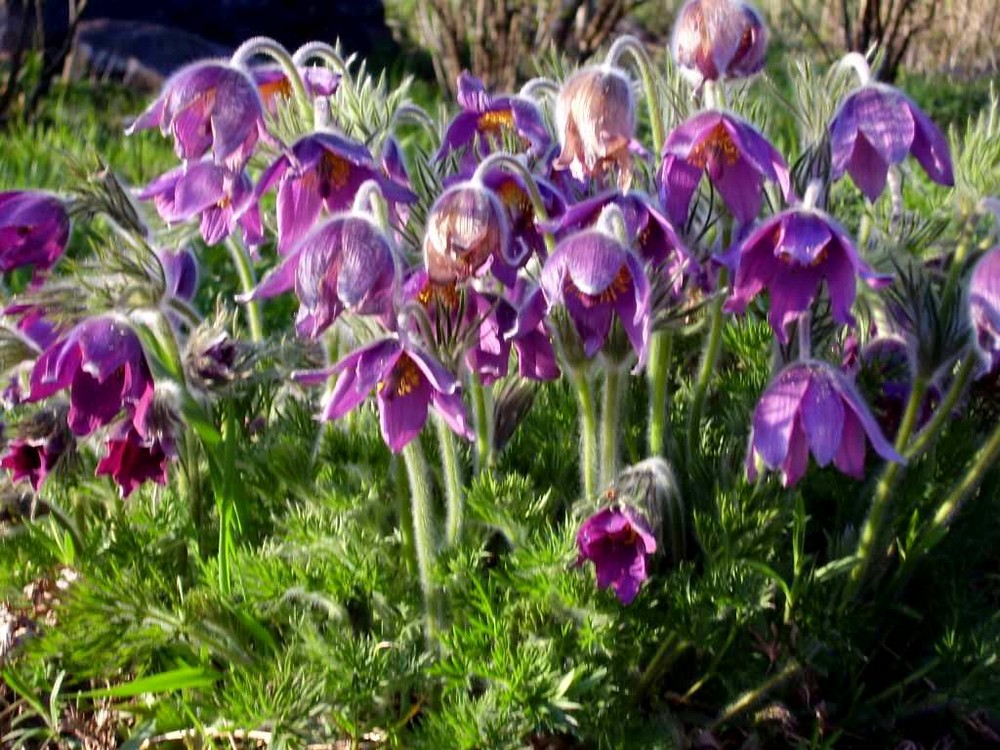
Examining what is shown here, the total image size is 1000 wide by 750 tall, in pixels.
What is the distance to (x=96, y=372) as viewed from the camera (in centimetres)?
140

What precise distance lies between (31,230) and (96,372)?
0.91 feet

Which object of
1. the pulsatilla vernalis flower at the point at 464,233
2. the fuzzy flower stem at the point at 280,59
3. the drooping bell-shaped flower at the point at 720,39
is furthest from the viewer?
the fuzzy flower stem at the point at 280,59

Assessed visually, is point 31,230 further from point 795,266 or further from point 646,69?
point 795,266

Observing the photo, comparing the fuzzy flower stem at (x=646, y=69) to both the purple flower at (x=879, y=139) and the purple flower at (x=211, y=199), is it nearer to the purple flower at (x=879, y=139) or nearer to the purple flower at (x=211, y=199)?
the purple flower at (x=879, y=139)

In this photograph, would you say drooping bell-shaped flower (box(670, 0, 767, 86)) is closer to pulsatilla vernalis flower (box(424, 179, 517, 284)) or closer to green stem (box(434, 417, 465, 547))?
pulsatilla vernalis flower (box(424, 179, 517, 284))

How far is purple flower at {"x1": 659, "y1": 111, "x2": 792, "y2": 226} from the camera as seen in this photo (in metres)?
1.33

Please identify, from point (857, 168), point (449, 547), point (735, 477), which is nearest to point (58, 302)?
point (449, 547)

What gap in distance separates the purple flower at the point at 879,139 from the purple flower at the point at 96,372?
90 cm

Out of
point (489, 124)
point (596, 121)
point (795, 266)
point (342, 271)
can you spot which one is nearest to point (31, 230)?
point (342, 271)

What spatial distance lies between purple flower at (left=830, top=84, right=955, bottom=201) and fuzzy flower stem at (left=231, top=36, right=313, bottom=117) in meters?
0.67

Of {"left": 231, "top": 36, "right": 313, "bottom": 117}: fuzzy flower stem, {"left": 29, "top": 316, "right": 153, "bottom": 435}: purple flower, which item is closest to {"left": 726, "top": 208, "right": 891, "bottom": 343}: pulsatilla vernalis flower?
{"left": 231, "top": 36, "right": 313, "bottom": 117}: fuzzy flower stem

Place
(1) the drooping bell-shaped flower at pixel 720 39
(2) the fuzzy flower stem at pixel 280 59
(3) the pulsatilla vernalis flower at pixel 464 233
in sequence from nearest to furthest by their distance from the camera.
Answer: (3) the pulsatilla vernalis flower at pixel 464 233
(1) the drooping bell-shaped flower at pixel 720 39
(2) the fuzzy flower stem at pixel 280 59

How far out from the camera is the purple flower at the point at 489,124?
1.56 meters

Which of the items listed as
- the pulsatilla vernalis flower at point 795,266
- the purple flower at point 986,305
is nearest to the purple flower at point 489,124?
the pulsatilla vernalis flower at point 795,266
